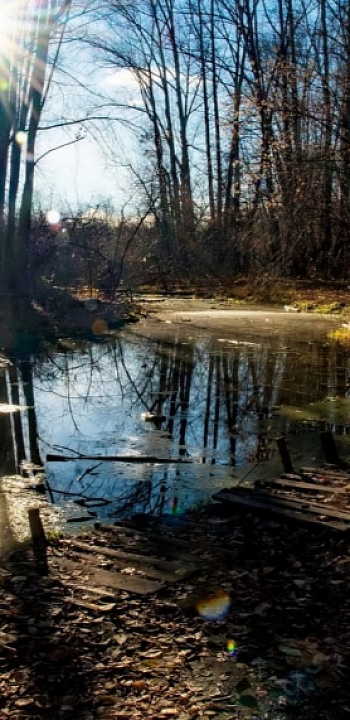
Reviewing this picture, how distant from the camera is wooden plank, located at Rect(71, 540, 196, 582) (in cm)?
435

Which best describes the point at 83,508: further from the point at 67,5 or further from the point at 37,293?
the point at 67,5

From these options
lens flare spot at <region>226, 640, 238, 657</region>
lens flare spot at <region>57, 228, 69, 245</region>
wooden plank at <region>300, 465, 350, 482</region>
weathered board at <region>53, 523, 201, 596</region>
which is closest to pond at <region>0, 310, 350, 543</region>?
wooden plank at <region>300, 465, 350, 482</region>

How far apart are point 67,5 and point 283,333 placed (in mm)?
10803

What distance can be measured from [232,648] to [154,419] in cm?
576

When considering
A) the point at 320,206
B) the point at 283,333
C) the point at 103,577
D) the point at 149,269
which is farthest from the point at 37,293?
the point at 103,577

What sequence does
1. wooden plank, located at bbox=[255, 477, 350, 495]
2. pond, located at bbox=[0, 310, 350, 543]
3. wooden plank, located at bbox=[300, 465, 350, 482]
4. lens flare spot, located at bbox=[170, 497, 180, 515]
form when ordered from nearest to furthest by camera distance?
wooden plank, located at bbox=[255, 477, 350, 495] < lens flare spot, located at bbox=[170, 497, 180, 515] < wooden plank, located at bbox=[300, 465, 350, 482] < pond, located at bbox=[0, 310, 350, 543]

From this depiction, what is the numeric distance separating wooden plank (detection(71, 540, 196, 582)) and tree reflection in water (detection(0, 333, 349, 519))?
999 millimetres

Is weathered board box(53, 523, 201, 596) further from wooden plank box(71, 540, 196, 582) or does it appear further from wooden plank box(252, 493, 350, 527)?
wooden plank box(252, 493, 350, 527)

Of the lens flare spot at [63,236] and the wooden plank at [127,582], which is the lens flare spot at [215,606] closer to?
the wooden plank at [127,582]

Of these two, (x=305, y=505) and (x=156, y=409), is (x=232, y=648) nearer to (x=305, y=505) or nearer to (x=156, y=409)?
(x=305, y=505)

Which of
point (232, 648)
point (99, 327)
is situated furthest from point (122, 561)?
point (99, 327)

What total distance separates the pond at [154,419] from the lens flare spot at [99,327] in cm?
220

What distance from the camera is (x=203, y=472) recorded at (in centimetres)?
698

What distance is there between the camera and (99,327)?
19.9 meters
